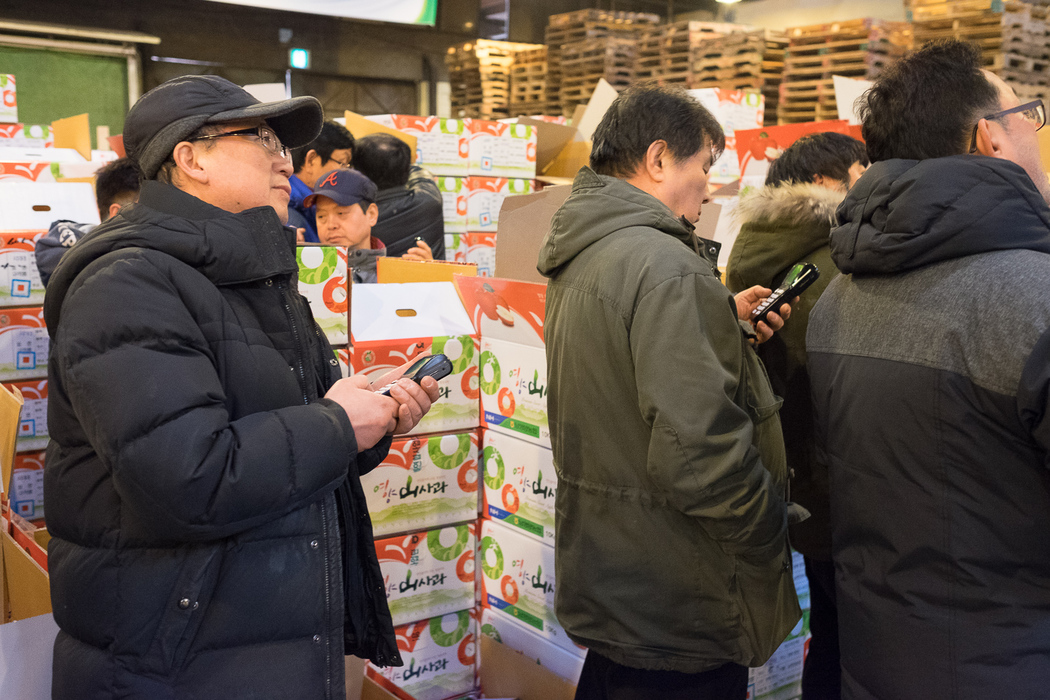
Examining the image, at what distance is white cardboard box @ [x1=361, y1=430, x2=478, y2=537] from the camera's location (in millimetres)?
2527

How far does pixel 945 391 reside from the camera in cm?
129

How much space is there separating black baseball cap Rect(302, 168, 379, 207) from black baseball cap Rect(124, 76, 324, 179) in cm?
184

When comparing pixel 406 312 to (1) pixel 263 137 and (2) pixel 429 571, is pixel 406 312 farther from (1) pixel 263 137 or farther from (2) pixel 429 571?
(1) pixel 263 137

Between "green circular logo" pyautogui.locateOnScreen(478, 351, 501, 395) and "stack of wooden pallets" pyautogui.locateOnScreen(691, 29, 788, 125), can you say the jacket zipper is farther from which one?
"stack of wooden pallets" pyautogui.locateOnScreen(691, 29, 788, 125)

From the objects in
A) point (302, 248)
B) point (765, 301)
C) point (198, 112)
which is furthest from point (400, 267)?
point (198, 112)

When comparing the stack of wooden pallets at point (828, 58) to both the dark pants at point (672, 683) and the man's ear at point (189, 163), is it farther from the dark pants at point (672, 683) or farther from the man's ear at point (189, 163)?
the man's ear at point (189, 163)

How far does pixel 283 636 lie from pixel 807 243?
4.82ft

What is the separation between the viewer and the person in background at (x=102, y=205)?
290 centimetres

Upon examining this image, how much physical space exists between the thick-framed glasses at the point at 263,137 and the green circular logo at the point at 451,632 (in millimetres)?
1675

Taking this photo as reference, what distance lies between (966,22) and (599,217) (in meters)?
6.26

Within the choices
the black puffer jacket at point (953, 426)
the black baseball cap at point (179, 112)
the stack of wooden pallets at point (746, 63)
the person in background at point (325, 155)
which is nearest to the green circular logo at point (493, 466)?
the black puffer jacket at point (953, 426)

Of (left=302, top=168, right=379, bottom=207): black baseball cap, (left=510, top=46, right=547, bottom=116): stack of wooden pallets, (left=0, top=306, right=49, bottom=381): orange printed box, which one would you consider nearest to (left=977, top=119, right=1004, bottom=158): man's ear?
(left=302, top=168, right=379, bottom=207): black baseball cap

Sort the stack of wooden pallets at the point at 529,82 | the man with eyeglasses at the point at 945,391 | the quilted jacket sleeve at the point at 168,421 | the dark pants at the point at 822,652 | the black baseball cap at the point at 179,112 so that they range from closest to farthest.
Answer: the quilted jacket sleeve at the point at 168,421 → the man with eyeglasses at the point at 945,391 → the black baseball cap at the point at 179,112 → the dark pants at the point at 822,652 → the stack of wooden pallets at the point at 529,82

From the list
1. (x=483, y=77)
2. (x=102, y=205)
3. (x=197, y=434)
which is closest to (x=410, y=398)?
(x=197, y=434)
